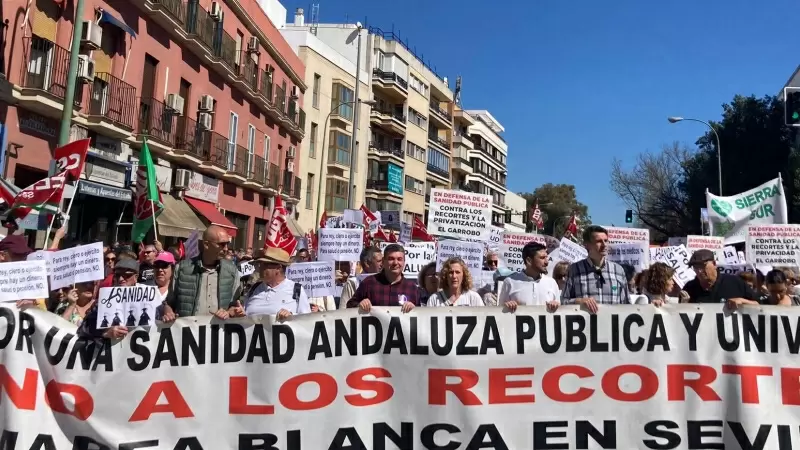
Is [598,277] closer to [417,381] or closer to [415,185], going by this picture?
[417,381]

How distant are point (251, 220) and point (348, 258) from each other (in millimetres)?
21922

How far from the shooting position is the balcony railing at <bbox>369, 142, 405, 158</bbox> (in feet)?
162

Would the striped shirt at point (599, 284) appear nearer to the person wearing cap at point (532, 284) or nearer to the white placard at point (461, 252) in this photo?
the person wearing cap at point (532, 284)

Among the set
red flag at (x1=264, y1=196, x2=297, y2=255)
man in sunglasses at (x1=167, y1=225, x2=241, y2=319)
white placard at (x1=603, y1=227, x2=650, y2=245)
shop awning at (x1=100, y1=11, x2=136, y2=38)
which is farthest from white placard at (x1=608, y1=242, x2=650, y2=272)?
shop awning at (x1=100, y1=11, x2=136, y2=38)

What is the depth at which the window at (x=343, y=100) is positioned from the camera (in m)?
41.8

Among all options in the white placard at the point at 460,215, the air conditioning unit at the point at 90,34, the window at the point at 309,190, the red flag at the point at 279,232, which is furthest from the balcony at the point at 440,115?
the white placard at the point at 460,215

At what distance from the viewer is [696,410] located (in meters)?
4.75

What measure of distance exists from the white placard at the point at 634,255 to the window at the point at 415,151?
146 ft

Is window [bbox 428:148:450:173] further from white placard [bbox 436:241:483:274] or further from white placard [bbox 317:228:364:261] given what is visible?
white placard [bbox 436:241:483:274]

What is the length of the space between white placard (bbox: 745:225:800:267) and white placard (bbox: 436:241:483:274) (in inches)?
147

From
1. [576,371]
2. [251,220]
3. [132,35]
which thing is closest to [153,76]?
[132,35]

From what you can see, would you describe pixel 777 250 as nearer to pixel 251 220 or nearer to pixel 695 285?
pixel 695 285

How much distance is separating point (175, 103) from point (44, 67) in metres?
5.97

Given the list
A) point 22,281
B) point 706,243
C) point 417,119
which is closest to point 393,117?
point 417,119
